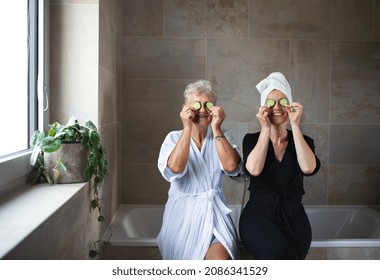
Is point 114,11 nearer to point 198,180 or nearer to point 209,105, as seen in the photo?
point 209,105

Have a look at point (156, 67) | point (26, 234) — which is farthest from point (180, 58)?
point (26, 234)

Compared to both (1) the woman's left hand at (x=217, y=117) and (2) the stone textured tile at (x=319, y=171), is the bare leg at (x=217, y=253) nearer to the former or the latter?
(1) the woman's left hand at (x=217, y=117)

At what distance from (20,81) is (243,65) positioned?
65.6 inches

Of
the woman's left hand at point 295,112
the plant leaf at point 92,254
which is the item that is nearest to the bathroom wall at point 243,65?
the plant leaf at point 92,254

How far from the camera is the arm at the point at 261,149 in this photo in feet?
6.34

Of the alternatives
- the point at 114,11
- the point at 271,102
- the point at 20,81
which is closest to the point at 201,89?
the point at 271,102

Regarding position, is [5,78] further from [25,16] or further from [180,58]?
[180,58]

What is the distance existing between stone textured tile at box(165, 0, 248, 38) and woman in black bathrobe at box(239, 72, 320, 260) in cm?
119

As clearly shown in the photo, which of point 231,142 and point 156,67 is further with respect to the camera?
point 156,67

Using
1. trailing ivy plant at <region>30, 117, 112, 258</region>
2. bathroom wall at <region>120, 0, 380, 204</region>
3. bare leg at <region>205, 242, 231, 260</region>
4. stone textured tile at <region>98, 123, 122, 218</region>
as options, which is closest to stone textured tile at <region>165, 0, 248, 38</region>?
bathroom wall at <region>120, 0, 380, 204</region>

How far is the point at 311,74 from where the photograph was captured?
125 inches

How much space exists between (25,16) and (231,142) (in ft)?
3.55

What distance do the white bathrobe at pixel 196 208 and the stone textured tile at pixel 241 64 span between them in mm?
1131

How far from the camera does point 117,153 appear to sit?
3.05m
